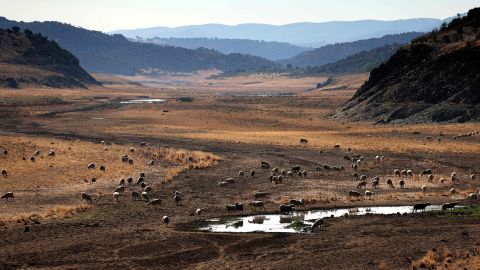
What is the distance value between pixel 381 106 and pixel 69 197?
66.3 meters

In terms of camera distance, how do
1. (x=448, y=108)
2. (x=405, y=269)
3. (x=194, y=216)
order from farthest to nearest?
(x=448, y=108), (x=194, y=216), (x=405, y=269)

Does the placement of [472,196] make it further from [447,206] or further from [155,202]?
[155,202]

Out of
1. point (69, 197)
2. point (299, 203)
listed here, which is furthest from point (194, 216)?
point (69, 197)

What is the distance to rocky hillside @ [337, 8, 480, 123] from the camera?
277 ft

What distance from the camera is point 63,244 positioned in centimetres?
2702

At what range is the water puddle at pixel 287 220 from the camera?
100ft

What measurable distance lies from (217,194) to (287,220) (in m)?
8.76

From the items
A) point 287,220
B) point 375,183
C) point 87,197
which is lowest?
point 375,183

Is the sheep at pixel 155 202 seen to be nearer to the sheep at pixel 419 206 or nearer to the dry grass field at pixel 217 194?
the dry grass field at pixel 217 194

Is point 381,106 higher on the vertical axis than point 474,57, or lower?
lower

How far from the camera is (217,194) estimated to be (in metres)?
40.5

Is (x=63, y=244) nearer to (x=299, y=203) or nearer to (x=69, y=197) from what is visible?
(x=69, y=197)

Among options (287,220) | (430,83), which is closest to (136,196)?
(287,220)

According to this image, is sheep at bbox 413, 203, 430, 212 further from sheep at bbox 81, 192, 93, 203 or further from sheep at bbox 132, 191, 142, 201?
sheep at bbox 81, 192, 93, 203
